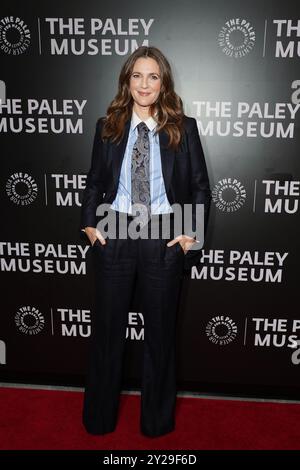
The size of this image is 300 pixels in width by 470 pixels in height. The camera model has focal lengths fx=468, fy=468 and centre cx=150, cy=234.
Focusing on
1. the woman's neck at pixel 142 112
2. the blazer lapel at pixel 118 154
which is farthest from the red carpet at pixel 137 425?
the woman's neck at pixel 142 112

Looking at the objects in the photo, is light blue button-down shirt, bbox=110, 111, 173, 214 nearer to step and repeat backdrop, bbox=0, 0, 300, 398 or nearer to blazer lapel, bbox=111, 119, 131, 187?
blazer lapel, bbox=111, 119, 131, 187

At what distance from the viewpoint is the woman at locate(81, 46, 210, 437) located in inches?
86.8

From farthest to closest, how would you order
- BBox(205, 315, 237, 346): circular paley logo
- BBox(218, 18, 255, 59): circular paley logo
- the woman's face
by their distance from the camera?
1. BBox(205, 315, 237, 346): circular paley logo
2. BBox(218, 18, 255, 59): circular paley logo
3. the woman's face

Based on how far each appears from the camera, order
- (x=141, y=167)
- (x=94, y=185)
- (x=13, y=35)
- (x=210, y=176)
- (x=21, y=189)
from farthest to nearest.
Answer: (x=21, y=189), (x=210, y=176), (x=13, y=35), (x=94, y=185), (x=141, y=167)

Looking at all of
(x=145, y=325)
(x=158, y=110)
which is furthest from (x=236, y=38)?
(x=145, y=325)

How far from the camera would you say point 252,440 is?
98.7 inches

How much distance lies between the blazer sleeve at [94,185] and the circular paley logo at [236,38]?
774mm

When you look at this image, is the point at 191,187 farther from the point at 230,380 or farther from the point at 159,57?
the point at 230,380

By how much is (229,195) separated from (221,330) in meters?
0.84

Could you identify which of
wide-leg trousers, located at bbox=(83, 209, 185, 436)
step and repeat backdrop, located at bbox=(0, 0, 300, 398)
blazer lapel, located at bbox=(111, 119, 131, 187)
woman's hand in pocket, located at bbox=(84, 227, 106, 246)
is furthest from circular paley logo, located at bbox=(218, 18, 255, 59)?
woman's hand in pocket, located at bbox=(84, 227, 106, 246)

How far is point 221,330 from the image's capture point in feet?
9.42

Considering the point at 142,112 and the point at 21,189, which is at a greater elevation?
the point at 142,112

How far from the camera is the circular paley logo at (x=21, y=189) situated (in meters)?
2.73

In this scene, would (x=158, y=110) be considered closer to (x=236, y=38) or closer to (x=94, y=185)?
(x=94, y=185)
